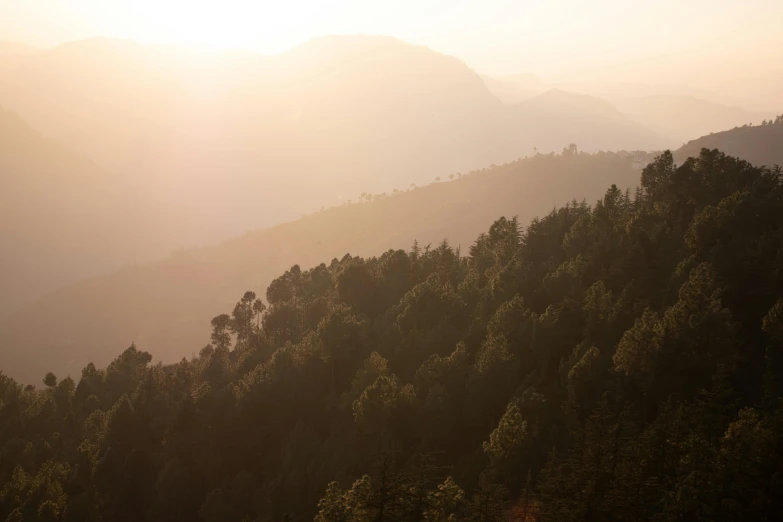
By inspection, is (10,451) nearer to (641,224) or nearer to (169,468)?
(169,468)

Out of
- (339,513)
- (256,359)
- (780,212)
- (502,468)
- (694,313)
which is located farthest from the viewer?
(256,359)

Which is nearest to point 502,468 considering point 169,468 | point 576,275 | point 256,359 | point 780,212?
point 576,275

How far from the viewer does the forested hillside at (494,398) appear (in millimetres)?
36812

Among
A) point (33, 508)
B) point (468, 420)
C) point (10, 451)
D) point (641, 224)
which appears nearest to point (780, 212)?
point (641, 224)

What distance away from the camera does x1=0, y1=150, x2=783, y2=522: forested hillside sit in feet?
121

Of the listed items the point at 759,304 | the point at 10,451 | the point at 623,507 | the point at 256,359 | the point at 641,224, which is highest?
the point at 641,224

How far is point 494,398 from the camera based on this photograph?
58.8m

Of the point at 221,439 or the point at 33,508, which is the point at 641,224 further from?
the point at 33,508

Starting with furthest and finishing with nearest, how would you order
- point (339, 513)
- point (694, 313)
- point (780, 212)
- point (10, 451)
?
point (10, 451), point (780, 212), point (694, 313), point (339, 513)

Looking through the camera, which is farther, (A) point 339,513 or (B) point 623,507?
(A) point 339,513

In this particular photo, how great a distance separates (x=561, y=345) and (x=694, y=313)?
48.5 feet

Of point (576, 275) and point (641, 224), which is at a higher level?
point (641, 224)

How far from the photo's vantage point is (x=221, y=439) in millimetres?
73688

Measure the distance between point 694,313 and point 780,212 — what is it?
26.2 m
